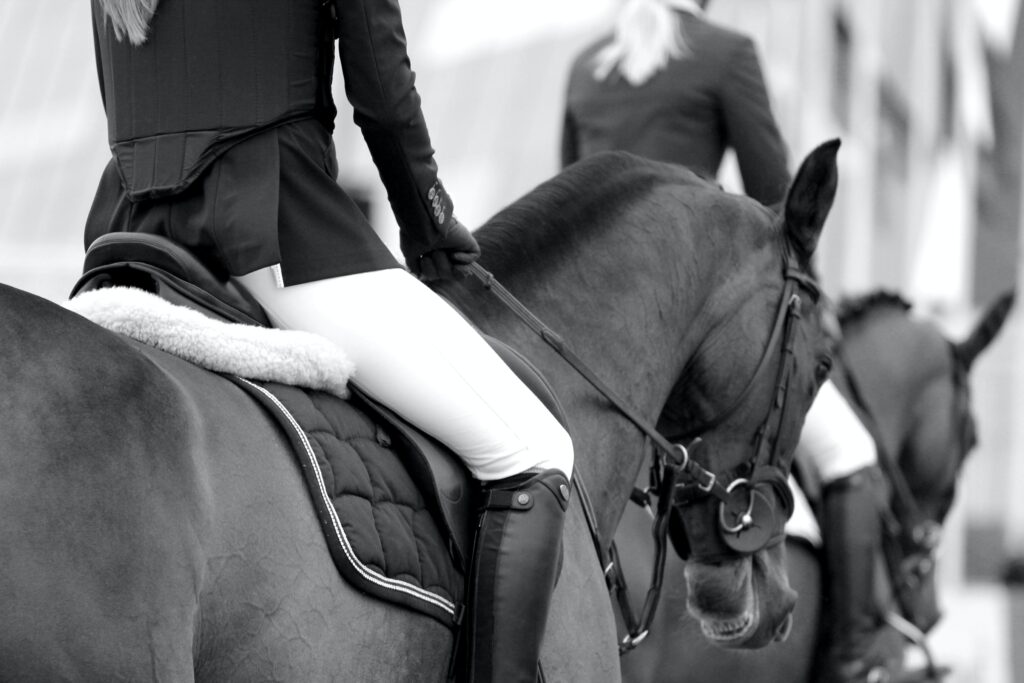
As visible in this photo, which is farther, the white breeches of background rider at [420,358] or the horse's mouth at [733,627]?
the horse's mouth at [733,627]

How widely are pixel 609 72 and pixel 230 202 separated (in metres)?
2.48

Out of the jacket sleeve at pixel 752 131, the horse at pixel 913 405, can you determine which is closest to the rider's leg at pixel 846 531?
the horse at pixel 913 405

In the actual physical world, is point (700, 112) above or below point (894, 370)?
above

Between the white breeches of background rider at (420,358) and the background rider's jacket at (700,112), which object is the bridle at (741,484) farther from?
the background rider's jacket at (700,112)

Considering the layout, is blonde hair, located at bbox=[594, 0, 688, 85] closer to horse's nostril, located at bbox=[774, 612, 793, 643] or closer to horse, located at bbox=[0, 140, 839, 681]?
horse, located at bbox=[0, 140, 839, 681]

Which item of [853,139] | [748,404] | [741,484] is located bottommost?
[853,139]

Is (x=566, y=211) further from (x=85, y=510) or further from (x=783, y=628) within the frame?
(x=85, y=510)

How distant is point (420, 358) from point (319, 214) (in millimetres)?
292

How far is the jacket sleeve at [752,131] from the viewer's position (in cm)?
426

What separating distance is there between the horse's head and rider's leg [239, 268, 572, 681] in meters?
0.80

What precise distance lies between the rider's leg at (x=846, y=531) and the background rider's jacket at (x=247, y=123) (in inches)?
Result: 100

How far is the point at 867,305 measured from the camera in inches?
225

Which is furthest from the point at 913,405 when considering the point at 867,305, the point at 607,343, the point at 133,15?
the point at 133,15

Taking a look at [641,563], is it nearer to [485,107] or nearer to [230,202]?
[230,202]
